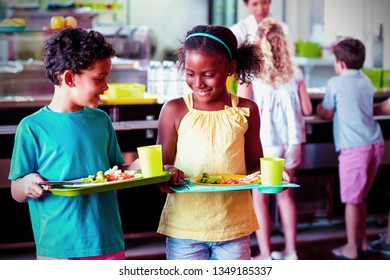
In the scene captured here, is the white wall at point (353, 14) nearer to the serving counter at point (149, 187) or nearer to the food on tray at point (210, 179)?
the serving counter at point (149, 187)

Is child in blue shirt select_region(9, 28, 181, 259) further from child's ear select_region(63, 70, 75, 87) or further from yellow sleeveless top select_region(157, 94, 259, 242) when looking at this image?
yellow sleeveless top select_region(157, 94, 259, 242)

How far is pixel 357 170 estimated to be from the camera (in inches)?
120

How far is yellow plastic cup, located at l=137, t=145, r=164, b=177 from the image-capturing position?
5.26 ft

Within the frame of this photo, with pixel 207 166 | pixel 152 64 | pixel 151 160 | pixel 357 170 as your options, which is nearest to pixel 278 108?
pixel 357 170

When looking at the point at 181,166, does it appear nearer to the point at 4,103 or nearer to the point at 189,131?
the point at 189,131

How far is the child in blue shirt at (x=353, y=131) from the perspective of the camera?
301 centimetres

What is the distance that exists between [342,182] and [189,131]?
1525 mm

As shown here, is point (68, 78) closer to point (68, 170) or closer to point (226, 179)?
point (68, 170)

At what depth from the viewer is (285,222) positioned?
2.98m

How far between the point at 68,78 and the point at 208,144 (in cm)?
38

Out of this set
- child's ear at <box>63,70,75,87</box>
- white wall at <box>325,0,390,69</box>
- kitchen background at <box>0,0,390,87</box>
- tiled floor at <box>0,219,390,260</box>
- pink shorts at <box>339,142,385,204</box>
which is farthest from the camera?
kitchen background at <box>0,0,390,87</box>

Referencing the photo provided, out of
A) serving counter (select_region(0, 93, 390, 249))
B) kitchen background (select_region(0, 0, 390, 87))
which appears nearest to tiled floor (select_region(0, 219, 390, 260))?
serving counter (select_region(0, 93, 390, 249))

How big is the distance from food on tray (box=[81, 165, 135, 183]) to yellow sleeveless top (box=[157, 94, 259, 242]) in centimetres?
17

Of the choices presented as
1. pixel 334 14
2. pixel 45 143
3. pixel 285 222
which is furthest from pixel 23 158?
pixel 285 222
